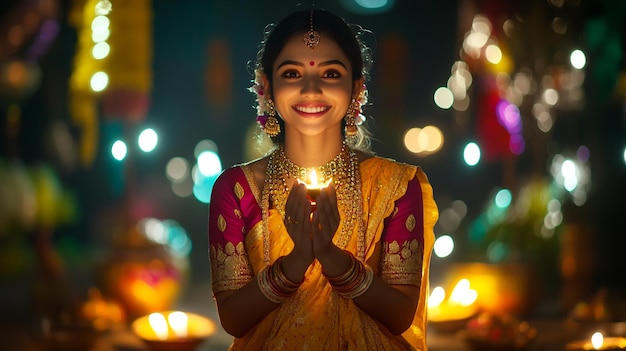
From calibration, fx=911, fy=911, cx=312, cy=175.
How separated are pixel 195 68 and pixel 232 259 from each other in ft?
30.3

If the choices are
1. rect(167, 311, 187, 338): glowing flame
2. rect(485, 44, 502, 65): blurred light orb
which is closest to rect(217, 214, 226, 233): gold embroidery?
rect(167, 311, 187, 338): glowing flame

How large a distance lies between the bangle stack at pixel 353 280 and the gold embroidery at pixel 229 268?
1.01 feet

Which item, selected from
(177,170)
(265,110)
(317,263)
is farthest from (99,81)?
(177,170)

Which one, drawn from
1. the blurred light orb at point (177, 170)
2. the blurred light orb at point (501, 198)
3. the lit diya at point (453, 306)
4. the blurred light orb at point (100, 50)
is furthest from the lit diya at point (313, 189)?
the blurred light orb at point (177, 170)

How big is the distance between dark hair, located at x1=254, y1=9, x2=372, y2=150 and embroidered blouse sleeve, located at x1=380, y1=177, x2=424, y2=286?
443 mm

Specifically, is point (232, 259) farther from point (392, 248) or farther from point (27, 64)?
point (27, 64)

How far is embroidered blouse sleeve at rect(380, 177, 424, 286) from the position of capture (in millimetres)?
2869

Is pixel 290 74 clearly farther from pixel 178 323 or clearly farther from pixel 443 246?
pixel 443 246

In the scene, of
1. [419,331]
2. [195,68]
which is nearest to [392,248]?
[419,331]

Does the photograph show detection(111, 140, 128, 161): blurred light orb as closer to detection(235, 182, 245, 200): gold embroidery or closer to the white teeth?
detection(235, 182, 245, 200): gold embroidery

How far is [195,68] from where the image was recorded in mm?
11875

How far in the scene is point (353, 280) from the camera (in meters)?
2.71

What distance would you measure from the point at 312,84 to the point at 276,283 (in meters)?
0.62

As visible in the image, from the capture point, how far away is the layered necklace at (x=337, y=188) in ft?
9.53
